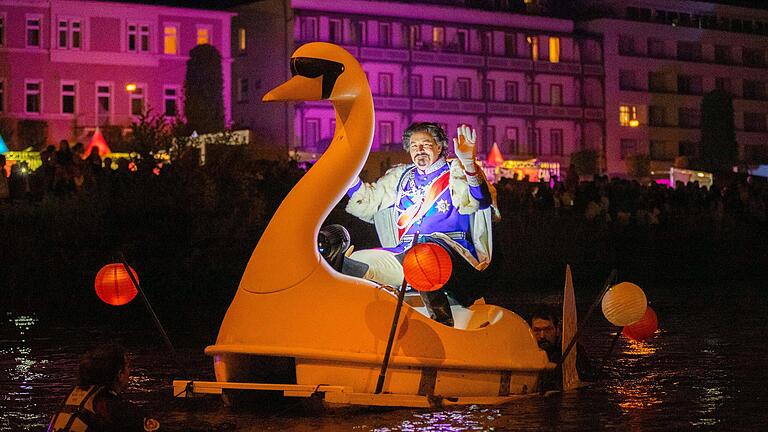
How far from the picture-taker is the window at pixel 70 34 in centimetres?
5925

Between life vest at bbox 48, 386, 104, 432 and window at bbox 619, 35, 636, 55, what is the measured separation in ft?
258

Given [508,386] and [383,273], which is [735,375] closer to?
[508,386]

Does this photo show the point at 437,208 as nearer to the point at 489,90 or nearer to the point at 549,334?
the point at 549,334

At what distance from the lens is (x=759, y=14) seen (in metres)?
94.6

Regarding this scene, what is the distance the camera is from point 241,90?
70.8 metres

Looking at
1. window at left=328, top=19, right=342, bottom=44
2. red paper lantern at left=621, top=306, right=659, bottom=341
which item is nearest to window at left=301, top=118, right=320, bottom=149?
window at left=328, top=19, right=342, bottom=44

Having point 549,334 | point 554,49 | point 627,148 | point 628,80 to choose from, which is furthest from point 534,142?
point 549,334

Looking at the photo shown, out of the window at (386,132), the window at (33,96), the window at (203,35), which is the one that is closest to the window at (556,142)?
the window at (386,132)

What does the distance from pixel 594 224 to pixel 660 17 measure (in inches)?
2500

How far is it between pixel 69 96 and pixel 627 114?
3863 cm

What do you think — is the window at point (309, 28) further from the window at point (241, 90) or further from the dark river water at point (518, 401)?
the dark river water at point (518, 401)

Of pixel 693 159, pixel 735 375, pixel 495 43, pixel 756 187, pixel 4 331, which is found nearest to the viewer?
pixel 735 375

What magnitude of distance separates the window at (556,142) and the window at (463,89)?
712 centimetres

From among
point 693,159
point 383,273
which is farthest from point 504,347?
point 693,159
